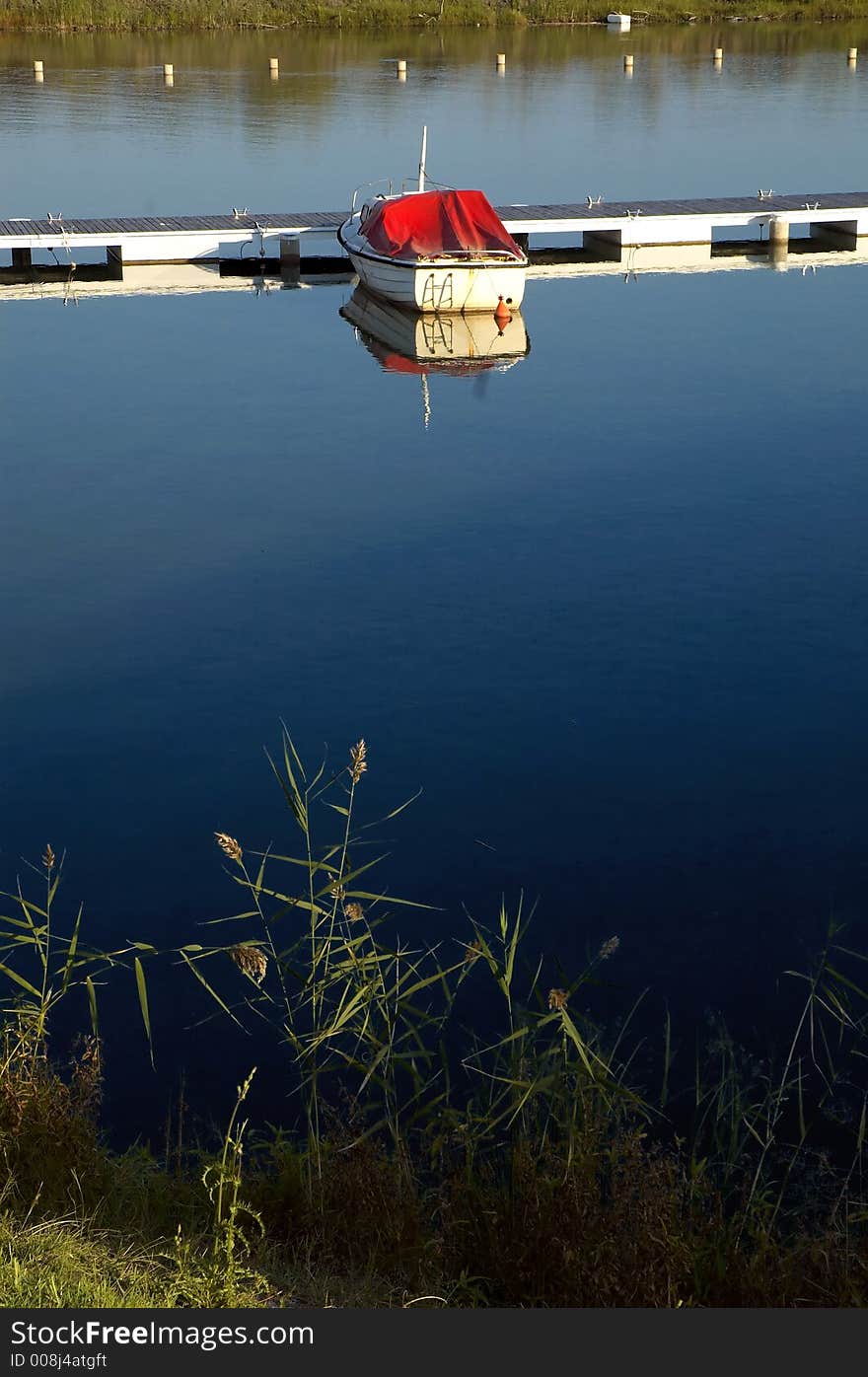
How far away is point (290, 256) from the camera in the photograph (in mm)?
27578

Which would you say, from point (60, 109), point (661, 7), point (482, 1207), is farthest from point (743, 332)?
point (661, 7)

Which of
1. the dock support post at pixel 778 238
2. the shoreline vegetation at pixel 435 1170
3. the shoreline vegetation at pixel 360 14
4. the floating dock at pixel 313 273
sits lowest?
the shoreline vegetation at pixel 435 1170

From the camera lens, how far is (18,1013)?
648 centimetres

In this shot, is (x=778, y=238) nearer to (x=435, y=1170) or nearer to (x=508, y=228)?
(x=508, y=228)

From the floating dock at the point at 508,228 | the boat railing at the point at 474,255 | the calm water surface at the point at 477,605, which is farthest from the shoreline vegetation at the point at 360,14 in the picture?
the boat railing at the point at 474,255

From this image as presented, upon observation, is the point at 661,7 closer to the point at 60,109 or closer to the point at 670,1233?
the point at 60,109

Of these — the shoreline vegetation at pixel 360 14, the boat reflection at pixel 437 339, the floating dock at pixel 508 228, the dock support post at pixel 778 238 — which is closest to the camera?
the boat reflection at pixel 437 339

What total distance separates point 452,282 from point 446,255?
40cm

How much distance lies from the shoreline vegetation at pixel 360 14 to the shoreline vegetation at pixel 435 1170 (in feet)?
193

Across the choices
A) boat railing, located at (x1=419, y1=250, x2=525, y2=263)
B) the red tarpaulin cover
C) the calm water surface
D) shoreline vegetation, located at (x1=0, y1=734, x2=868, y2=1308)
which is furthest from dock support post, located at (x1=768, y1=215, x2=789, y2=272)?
shoreline vegetation, located at (x1=0, y1=734, x2=868, y2=1308)

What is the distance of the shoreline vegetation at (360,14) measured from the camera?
59.2m

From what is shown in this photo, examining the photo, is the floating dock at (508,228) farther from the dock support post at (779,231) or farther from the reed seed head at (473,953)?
the reed seed head at (473,953)

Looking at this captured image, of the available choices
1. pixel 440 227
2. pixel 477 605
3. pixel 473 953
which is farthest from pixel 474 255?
pixel 473 953

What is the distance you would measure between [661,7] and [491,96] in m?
23.3
